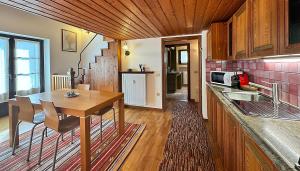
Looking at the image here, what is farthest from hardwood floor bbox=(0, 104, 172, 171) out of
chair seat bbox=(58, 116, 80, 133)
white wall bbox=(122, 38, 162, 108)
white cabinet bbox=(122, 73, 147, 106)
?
chair seat bbox=(58, 116, 80, 133)

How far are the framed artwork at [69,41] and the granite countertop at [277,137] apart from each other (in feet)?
18.3

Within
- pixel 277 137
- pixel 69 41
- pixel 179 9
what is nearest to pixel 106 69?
pixel 69 41

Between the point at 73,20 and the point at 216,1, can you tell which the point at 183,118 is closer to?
the point at 216,1

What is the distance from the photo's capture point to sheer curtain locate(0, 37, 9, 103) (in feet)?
13.6

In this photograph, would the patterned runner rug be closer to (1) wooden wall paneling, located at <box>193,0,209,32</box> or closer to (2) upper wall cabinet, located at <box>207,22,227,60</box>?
(2) upper wall cabinet, located at <box>207,22,227,60</box>

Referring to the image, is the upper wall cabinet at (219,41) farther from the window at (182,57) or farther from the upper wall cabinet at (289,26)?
the window at (182,57)

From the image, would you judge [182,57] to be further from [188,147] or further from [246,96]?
[246,96]

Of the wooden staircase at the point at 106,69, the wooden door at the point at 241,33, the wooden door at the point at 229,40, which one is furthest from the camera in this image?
the wooden staircase at the point at 106,69

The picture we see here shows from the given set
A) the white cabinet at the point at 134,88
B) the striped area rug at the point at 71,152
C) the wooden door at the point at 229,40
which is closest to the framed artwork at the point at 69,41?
the white cabinet at the point at 134,88

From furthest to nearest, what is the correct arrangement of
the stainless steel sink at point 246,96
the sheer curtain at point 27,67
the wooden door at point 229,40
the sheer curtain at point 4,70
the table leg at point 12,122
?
the sheer curtain at point 27,67 → the sheer curtain at point 4,70 → the wooden door at point 229,40 → the table leg at point 12,122 → the stainless steel sink at point 246,96

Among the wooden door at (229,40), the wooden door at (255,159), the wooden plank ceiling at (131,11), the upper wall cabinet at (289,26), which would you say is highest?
the wooden plank ceiling at (131,11)

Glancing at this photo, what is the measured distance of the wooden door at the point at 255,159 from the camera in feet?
2.68

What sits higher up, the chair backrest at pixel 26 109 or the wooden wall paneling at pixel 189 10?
the wooden wall paneling at pixel 189 10

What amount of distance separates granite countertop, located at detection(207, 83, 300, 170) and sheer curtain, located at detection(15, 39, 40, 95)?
17.0 feet
